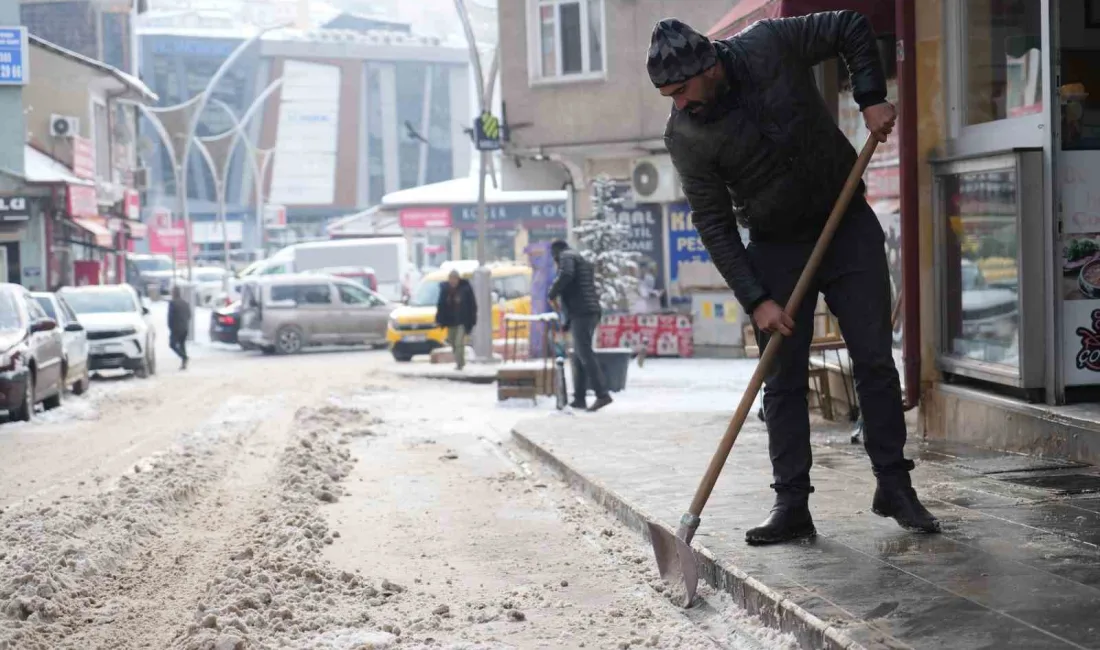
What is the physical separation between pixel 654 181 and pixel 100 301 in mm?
9961

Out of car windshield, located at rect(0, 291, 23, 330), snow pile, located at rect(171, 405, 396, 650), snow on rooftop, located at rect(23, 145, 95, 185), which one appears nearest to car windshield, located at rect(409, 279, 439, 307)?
snow on rooftop, located at rect(23, 145, 95, 185)

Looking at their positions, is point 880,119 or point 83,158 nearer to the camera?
point 880,119

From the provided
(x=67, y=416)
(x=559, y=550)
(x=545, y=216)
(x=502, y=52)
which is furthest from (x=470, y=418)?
(x=545, y=216)

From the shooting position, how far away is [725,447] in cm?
584

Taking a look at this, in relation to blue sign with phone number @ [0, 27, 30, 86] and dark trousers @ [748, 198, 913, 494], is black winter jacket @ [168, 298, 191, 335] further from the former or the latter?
dark trousers @ [748, 198, 913, 494]

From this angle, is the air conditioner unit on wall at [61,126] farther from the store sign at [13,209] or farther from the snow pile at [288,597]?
the snow pile at [288,597]

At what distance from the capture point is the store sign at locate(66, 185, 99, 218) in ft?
123

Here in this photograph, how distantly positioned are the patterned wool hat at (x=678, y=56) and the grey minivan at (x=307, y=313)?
27.5 meters

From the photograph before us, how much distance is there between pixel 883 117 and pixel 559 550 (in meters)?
2.77

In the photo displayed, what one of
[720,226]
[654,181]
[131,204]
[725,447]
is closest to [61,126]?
[131,204]

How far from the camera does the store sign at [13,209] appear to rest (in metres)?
35.0

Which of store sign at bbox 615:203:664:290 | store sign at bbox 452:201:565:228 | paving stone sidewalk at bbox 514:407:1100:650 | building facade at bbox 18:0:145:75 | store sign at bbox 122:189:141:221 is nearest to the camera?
paving stone sidewalk at bbox 514:407:1100:650

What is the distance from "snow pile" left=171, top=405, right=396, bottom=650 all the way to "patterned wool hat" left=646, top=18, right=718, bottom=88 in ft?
7.36

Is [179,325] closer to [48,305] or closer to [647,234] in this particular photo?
Result: [48,305]
